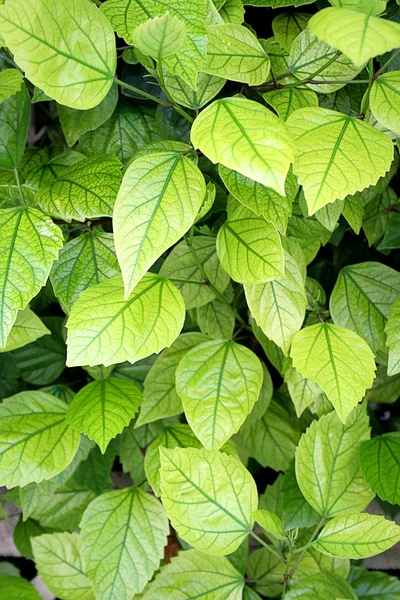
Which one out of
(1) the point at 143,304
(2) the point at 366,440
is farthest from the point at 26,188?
(2) the point at 366,440

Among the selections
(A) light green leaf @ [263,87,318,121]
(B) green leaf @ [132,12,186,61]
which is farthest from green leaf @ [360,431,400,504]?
(B) green leaf @ [132,12,186,61]

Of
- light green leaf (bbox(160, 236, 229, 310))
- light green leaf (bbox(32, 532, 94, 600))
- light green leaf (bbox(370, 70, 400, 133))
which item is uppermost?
light green leaf (bbox(370, 70, 400, 133))

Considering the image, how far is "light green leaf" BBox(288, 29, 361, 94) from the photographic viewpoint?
2.13 feet

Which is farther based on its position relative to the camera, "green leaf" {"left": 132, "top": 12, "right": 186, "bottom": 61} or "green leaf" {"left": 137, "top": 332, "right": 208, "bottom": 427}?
"green leaf" {"left": 137, "top": 332, "right": 208, "bottom": 427}

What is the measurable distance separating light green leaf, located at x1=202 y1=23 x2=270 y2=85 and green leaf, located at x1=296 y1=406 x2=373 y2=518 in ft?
1.36

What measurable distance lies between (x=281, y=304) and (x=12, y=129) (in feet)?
1.21

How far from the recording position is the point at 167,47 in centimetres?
53

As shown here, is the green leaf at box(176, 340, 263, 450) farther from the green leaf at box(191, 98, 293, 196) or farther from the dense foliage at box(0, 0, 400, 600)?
the green leaf at box(191, 98, 293, 196)

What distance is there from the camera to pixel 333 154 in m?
0.56

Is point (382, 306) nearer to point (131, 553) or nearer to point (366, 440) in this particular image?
point (366, 440)

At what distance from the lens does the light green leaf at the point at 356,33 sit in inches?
17.9

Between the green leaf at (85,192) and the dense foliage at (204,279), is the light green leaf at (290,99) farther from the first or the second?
the green leaf at (85,192)

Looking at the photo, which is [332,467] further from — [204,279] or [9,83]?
[9,83]

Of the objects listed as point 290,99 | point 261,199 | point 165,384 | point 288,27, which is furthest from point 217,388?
point 288,27
